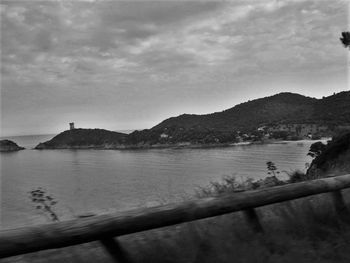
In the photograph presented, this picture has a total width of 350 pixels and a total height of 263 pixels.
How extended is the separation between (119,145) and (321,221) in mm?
138526

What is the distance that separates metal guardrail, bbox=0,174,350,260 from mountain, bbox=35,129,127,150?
139 m

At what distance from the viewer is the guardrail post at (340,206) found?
5094mm

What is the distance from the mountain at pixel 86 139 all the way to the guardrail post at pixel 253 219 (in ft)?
455

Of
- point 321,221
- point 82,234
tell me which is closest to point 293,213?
point 321,221

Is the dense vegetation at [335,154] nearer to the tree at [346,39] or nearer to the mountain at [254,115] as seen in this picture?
the tree at [346,39]

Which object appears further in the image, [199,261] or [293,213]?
[293,213]

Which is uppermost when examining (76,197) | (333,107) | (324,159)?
(333,107)

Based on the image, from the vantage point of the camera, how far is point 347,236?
461 cm

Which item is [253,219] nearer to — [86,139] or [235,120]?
[235,120]

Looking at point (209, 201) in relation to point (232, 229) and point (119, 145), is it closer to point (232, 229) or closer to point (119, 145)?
point (232, 229)

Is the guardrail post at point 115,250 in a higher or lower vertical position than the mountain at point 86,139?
lower

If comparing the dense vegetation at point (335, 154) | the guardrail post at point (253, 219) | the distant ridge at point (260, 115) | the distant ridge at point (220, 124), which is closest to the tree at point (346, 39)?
the dense vegetation at point (335, 154)

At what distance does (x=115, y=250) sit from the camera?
345 cm

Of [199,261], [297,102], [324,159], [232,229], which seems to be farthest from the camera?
[297,102]
